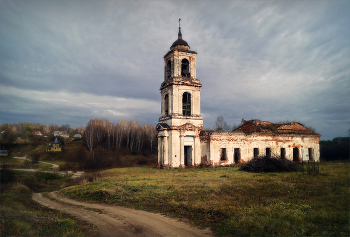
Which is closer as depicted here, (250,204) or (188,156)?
(250,204)

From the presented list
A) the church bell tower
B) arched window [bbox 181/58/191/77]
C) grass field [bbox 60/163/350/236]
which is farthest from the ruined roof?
grass field [bbox 60/163/350/236]

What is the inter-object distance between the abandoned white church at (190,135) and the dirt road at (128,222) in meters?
13.6

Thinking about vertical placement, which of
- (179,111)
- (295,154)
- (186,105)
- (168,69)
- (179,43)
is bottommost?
(295,154)

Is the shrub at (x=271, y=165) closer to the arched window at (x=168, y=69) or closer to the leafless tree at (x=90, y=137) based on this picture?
the arched window at (x=168, y=69)

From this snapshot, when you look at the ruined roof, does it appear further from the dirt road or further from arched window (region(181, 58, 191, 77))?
the dirt road

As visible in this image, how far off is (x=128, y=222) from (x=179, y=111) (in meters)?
17.4

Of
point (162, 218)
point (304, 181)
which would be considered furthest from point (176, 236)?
point (304, 181)

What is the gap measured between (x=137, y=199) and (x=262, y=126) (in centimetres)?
2264

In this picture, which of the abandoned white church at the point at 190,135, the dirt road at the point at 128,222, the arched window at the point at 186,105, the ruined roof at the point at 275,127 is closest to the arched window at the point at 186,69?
the abandoned white church at the point at 190,135

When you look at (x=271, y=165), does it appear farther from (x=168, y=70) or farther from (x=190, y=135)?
(x=168, y=70)

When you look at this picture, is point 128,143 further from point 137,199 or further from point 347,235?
point 347,235

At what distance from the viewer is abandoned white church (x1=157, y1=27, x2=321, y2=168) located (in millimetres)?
23609

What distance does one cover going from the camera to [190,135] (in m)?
24.1

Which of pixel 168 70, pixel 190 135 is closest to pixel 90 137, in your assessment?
pixel 168 70
